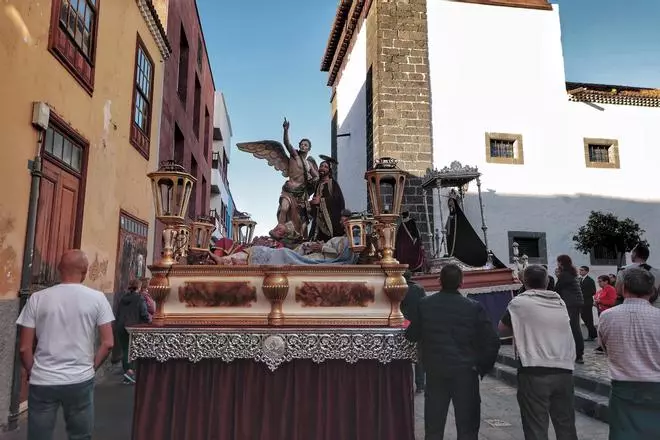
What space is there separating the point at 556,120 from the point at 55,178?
13659 millimetres

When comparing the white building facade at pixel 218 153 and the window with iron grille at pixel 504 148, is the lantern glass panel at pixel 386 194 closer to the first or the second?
the window with iron grille at pixel 504 148

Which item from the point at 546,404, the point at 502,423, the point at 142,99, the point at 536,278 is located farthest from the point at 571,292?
the point at 142,99

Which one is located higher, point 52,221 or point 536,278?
point 52,221

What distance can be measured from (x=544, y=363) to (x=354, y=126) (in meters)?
14.8

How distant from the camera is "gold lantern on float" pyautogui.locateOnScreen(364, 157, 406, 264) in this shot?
4.03 metres

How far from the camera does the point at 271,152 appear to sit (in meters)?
5.57

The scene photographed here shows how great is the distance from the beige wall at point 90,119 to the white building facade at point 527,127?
24.4ft

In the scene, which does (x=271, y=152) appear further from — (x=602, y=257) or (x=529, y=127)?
(x=602, y=257)

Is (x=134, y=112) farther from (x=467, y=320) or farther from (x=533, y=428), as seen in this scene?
(x=533, y=428)

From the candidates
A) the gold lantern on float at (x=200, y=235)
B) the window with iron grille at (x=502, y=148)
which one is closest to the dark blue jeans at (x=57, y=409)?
the gold lantern on float at (x=200, y=235)

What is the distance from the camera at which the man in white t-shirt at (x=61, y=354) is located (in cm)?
292

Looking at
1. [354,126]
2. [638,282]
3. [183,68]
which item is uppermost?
[183,68]

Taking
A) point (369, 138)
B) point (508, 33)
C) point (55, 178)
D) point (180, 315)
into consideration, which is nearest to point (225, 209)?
point (369, 138)

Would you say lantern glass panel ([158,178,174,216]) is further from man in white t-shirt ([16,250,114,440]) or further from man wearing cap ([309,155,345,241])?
man wearing cap ([309,155,345,241])
